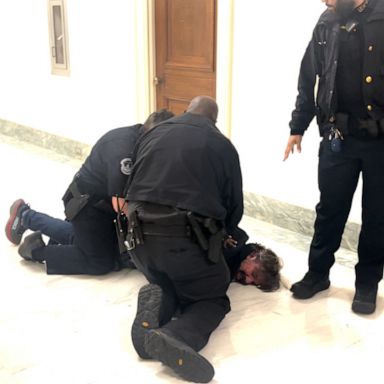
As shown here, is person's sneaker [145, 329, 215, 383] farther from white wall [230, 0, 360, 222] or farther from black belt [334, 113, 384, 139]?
white wall [230, 0, 360, 222]

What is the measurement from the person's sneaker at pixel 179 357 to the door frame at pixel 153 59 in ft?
7.12

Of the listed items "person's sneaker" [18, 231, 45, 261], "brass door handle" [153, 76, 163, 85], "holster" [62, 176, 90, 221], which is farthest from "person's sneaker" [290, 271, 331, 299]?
"brass door handle" [153, 76, 163, 85]

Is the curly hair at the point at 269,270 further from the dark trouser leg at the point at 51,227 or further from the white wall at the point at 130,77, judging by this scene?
the dark trouser leg at the point at 51,227

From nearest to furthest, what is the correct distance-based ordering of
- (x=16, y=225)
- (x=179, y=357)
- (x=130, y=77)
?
1. (x=179, y=357)
2. (x=16, y=225)
3. (x=130, y=77)

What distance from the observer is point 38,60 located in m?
6.00

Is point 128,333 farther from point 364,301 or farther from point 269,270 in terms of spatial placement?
point 364,301

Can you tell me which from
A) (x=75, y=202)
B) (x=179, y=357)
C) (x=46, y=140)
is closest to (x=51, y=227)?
(x=75, y=202)

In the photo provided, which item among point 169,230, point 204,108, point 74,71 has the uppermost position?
point 204,108

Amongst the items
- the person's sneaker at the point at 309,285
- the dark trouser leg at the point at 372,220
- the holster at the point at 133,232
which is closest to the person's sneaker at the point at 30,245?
the holster at the point at 133,232

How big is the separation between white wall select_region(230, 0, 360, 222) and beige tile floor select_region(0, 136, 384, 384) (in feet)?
2.00

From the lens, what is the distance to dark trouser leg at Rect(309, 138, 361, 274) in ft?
8.25

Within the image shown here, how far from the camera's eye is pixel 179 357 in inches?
80.0

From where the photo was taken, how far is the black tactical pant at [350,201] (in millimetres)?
2465

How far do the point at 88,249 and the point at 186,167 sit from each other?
3.05 feet
